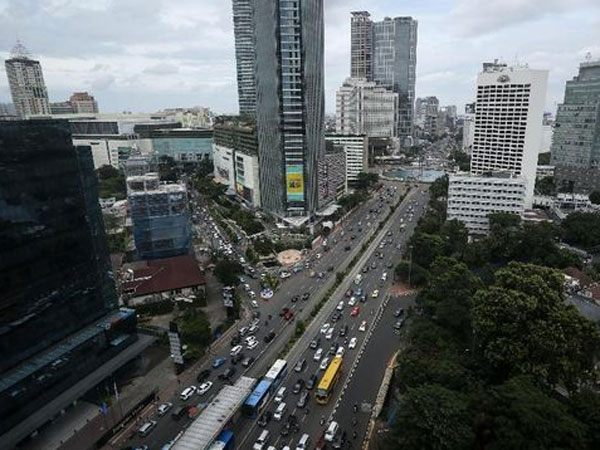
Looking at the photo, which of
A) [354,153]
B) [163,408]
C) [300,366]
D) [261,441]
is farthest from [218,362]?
[354,153]

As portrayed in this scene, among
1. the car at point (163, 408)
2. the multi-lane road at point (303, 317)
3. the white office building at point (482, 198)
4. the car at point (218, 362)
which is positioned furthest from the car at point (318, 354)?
the white office building at point (482, 198)

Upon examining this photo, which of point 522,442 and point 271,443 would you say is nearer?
point 522,442

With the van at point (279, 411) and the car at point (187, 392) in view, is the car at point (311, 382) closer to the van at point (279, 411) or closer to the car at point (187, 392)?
the van at point (279, 411)

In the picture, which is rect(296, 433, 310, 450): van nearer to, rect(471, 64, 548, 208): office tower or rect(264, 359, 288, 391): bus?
rect(264, 359, 288, 391): bus

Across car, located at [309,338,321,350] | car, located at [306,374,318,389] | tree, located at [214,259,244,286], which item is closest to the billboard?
tree, located at [214,259,244,286]

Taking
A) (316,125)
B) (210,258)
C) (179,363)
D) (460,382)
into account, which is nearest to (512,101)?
(316,125)

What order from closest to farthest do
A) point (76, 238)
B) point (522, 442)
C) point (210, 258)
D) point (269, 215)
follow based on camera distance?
point (522, 442) < point (76, 238) < point (210, 258) < point (269, 215)

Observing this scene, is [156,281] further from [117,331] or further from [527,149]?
[527,149]
